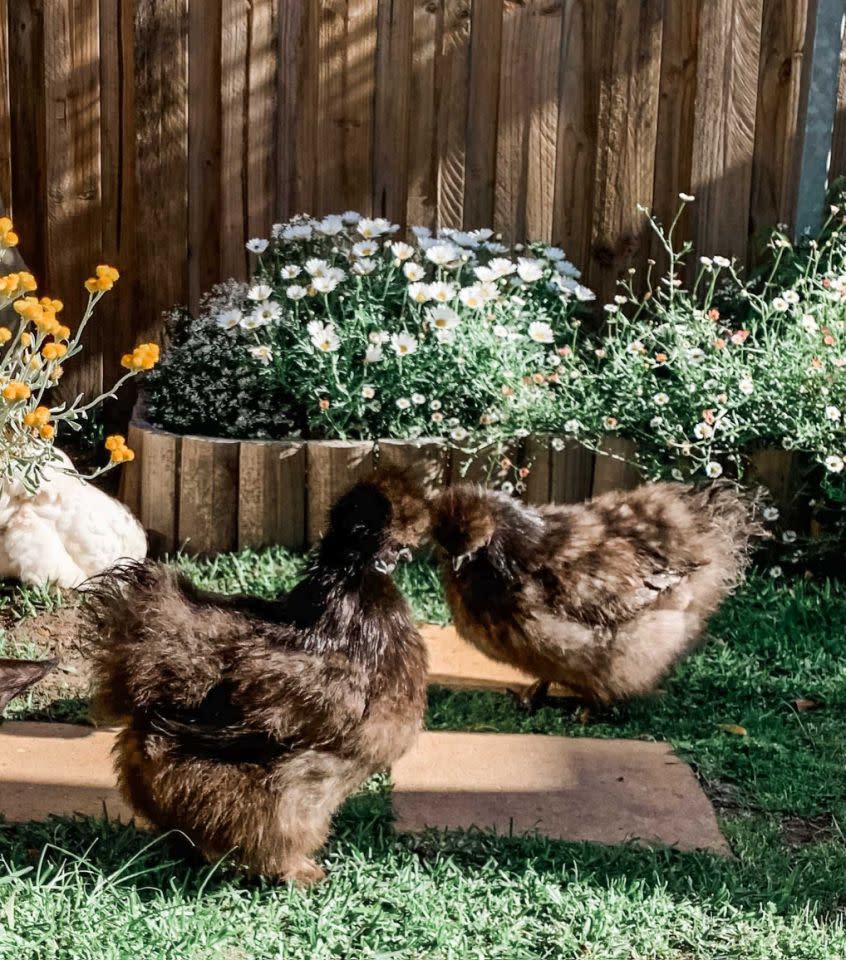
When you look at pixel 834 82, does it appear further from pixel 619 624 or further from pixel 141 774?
pixel 141 774

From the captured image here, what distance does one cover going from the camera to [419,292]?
19.5 ft

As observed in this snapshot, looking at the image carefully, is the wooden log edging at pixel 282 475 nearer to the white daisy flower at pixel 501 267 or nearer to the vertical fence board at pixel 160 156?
the white daisy flower at pixel 501 267

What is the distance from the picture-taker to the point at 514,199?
6656mm

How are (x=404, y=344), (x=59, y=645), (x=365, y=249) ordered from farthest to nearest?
(x=365, y=249)
(x=404, y=344)
(x=59, y=645)

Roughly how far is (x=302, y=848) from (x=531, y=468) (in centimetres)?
277

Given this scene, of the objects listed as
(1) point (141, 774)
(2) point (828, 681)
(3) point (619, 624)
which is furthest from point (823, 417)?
(1) point (141, 774)

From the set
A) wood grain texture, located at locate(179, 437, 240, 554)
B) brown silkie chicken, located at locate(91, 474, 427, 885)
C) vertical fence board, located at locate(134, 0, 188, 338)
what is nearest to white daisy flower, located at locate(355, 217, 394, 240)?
vertical fence board, located at locate(134, 0, 188, 338)

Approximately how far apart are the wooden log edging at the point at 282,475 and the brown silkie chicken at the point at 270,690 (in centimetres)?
217

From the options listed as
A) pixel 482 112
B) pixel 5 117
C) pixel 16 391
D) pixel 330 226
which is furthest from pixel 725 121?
pixel 16 391

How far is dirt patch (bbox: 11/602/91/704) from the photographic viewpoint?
474 cm

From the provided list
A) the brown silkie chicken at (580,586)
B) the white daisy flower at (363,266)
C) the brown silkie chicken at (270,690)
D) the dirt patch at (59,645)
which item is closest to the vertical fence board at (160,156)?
the white daisy flower at (363,266)

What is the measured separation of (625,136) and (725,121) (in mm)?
499

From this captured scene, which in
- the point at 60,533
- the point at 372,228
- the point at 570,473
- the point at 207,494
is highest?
the point at 372,228

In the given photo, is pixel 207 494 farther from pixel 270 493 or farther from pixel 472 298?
pixel 472 298
